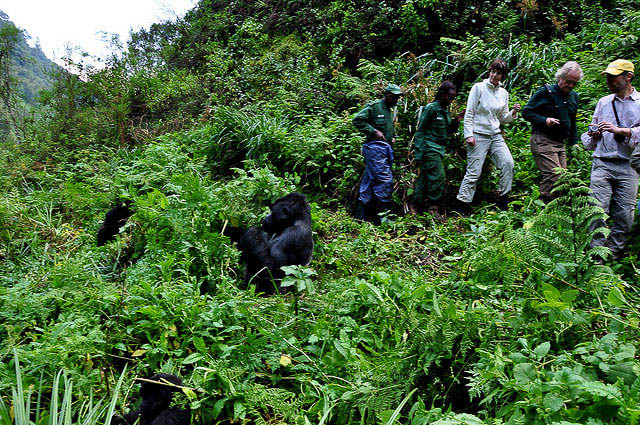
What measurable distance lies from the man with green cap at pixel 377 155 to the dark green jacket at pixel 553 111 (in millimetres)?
1583

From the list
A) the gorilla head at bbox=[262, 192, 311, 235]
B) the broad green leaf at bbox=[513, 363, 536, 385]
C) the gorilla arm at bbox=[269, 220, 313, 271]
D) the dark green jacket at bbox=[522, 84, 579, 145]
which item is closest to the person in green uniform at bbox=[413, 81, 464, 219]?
the dark green jacket at bbox=[522, 84, 579, 145]

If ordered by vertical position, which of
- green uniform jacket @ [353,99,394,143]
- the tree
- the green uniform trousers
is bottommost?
the green uniform trousers

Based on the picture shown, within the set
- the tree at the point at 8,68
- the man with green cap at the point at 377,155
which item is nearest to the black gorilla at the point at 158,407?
the man with green cap at the point at 377,155

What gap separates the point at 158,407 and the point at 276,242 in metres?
1.85

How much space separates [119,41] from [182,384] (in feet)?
41.5

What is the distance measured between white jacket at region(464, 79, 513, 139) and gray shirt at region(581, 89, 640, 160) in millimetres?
1225

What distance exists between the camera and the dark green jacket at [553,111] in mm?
4426

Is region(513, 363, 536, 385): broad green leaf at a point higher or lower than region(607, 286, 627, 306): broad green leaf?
A: lower

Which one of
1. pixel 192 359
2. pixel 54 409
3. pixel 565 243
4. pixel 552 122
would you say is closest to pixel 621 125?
pixel 552 122

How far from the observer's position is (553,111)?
445 cm

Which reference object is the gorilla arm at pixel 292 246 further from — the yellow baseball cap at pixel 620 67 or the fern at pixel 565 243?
the yellow baseball cap at pixel 620 67

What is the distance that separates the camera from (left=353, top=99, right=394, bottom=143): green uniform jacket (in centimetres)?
538

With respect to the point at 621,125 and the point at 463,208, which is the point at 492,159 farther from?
the point at 621,125

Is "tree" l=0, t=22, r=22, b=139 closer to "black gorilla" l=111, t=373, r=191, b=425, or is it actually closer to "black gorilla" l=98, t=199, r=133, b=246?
"black gorilla" l=98, t=199, r=133, b=246
